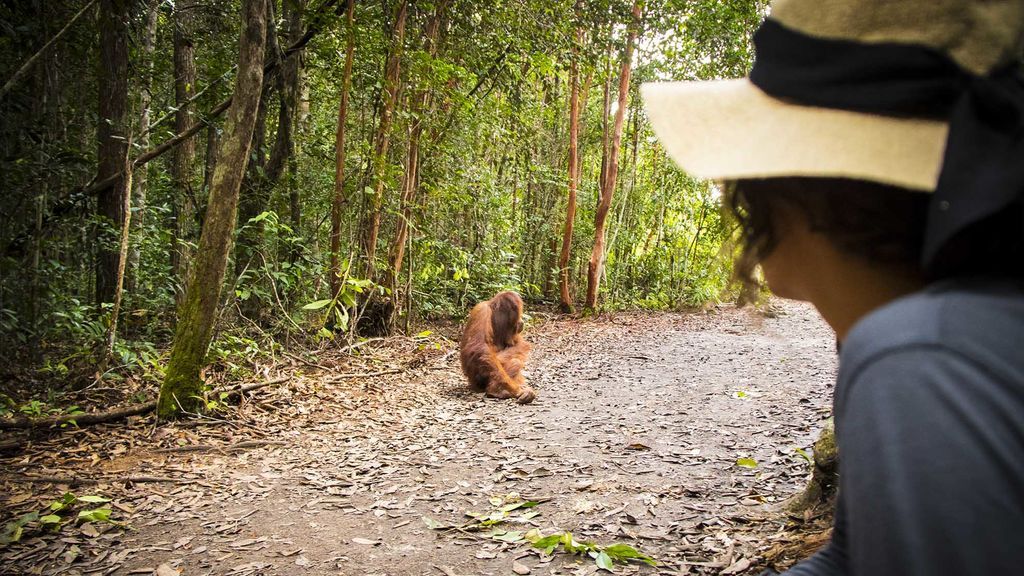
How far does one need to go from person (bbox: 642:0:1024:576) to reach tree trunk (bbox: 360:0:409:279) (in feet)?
25.4

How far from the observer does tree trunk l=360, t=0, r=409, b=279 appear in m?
8.30

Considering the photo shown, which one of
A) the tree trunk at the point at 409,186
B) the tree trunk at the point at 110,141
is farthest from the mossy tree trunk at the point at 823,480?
the tree trunk at the point at 110,141

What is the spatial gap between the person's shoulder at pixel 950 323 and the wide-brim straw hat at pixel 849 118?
130mm

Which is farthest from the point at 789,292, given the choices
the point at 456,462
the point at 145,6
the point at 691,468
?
the point at 145,6

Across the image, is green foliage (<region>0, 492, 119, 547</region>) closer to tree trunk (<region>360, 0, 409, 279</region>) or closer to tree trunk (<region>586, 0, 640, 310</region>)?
tree trunk (<region>360, 0, 409, 279</region>)

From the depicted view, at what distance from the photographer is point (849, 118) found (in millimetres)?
740

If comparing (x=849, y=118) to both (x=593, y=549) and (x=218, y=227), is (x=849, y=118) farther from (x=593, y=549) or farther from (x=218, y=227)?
(x=218, y=227)

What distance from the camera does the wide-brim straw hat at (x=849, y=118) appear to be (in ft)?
2.21

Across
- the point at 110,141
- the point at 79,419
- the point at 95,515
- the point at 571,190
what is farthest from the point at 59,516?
the point at 571,190

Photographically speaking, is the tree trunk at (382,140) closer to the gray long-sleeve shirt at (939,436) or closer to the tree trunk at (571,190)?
the tree trunk at (571,190)

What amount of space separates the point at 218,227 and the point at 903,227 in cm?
A: 528

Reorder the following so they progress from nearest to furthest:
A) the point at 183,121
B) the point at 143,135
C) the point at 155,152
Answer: the point at 143,135
the point at 155,152
the point at 183,121

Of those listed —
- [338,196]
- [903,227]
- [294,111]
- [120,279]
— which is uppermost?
[294,111]

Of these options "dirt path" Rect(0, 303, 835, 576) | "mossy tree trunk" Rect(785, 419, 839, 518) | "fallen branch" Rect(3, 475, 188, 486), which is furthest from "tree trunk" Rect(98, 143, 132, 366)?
"mossy tree trunk" Rect(785, 419, 839, 518)
